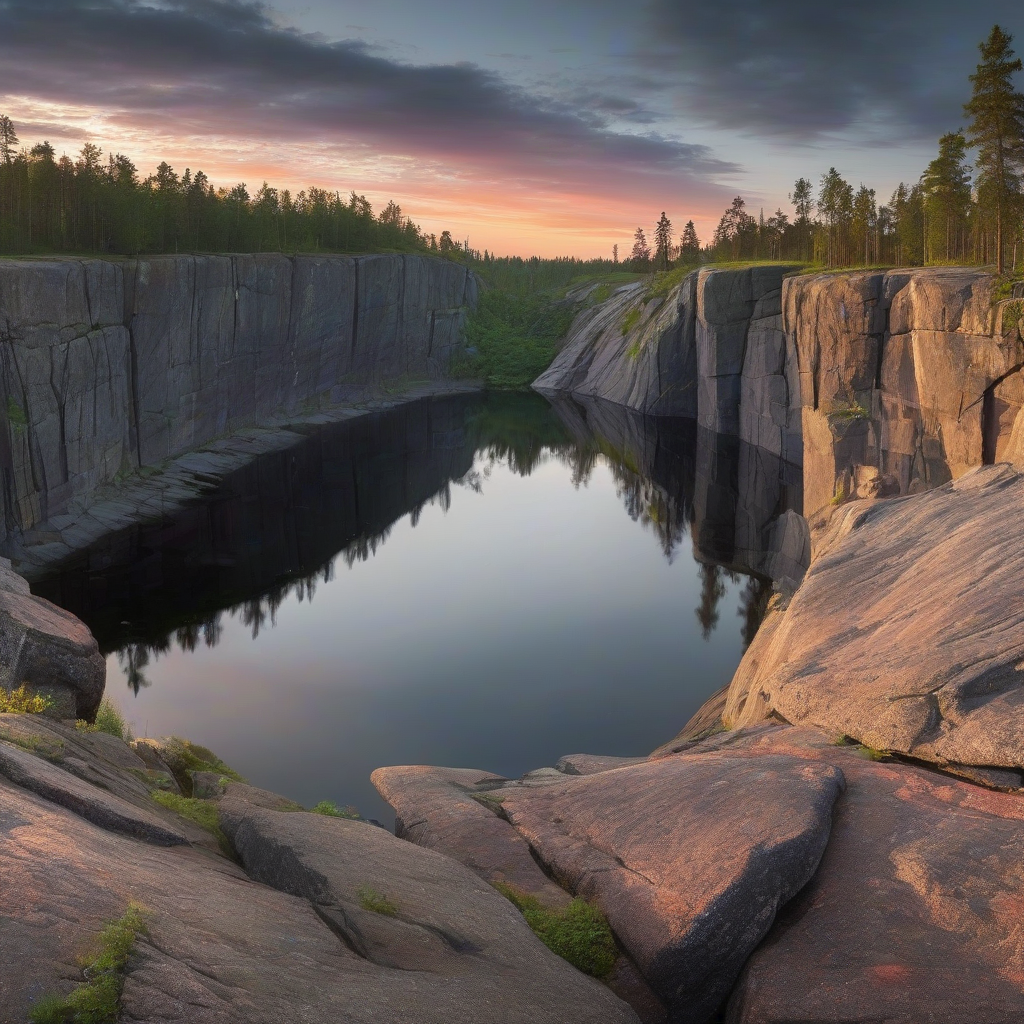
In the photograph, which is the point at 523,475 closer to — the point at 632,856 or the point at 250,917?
the point at 632,856

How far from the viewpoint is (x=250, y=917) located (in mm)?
9297

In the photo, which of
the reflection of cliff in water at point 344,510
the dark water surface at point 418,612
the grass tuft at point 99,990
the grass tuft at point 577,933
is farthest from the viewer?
the reflection of cliff in water at point 344,510

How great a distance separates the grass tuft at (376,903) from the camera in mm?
10641

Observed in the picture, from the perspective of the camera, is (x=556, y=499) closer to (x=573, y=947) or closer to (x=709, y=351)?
(x=709, y=351)

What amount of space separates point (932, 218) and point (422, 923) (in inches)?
2556

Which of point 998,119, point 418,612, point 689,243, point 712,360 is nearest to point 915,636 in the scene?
point 418,612

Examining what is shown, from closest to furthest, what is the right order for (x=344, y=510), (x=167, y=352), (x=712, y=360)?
(x=344, y=510), (x=167, y=352), (x=712, y=360)

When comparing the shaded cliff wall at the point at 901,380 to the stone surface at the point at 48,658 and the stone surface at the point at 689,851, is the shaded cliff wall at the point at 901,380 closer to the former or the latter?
the stone surface at the point at 689,851

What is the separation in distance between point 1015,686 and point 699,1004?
25.2ft

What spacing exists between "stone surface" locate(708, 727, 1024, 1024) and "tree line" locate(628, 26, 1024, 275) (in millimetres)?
26697

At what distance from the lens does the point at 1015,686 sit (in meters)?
14.9

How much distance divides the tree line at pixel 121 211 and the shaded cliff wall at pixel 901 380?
152 feet

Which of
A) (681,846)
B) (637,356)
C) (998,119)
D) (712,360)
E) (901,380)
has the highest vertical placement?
(998,119)

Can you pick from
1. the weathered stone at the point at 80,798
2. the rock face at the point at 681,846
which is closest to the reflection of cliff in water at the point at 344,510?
the weathered stone at the point at 80,798
